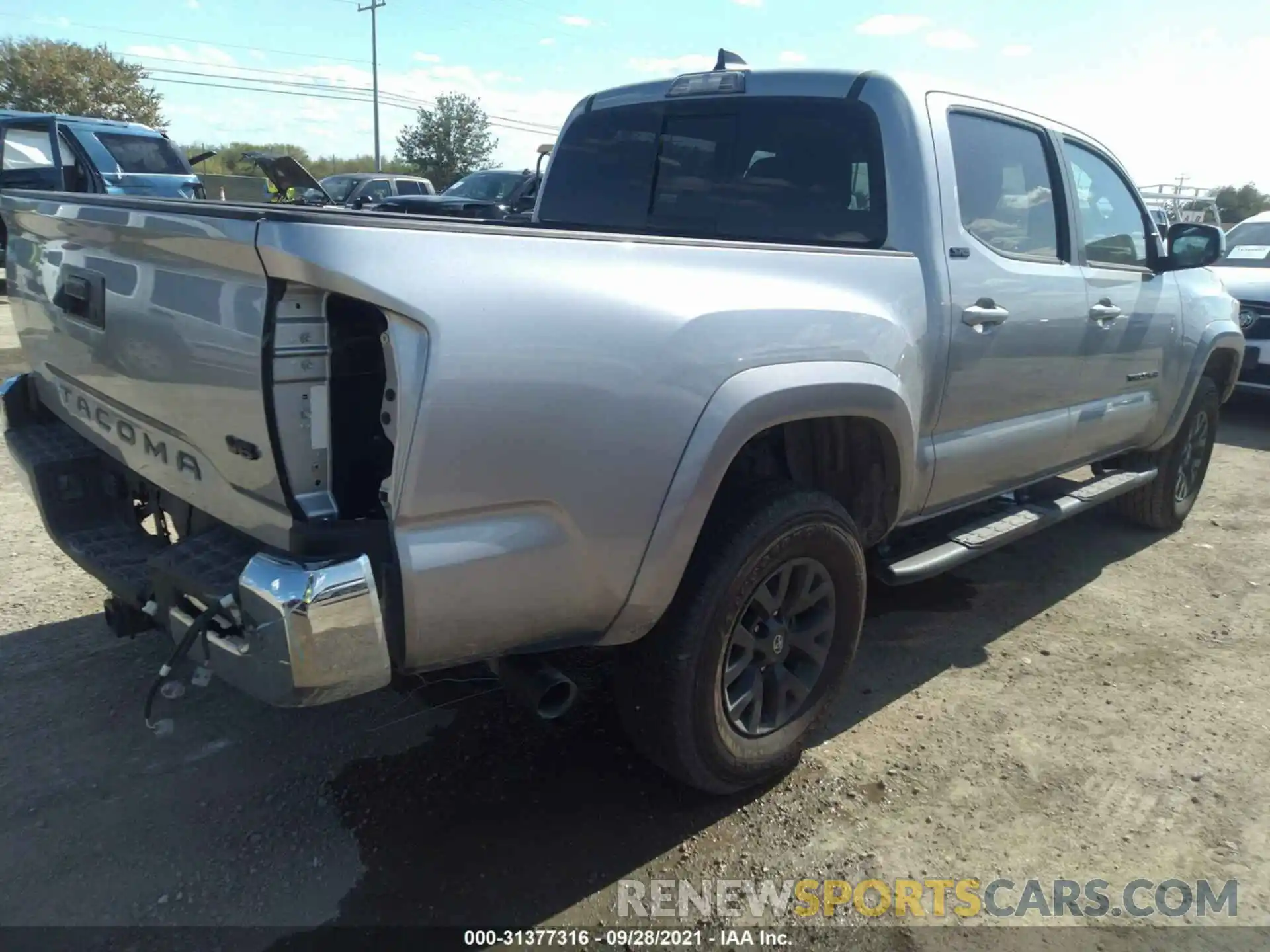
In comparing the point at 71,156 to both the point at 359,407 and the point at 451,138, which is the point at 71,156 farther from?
the point at 451,138

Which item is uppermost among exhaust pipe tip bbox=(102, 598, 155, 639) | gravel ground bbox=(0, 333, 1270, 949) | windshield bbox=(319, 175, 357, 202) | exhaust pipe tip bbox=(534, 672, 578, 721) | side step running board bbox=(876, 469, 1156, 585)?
exhaust pipe tip bbox=(534, 672, 578, 721)

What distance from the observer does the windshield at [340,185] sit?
19.5m

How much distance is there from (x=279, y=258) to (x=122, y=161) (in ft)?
41.1

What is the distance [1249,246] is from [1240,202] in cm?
3715

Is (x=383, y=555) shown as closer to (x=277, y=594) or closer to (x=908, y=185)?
(x=277, y=594)

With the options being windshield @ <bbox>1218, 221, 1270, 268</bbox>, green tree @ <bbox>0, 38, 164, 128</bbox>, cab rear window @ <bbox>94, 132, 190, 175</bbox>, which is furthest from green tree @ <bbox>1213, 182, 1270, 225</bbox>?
green tree @ <bbox>0, 38, 164, 128</bbox>

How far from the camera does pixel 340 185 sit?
70.3 ft

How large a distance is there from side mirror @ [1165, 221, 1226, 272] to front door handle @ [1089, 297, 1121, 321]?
68cm

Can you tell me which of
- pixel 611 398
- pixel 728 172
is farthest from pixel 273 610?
pixel 728 172

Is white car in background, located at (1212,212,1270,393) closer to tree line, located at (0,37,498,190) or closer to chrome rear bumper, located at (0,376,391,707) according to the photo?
chrome rear bumper, located at (0,376,391,707)

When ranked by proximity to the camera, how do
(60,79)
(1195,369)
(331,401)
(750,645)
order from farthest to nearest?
(60,79) → (1195,369) → (750,645) → (331,401)

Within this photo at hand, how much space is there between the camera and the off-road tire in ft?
16.9

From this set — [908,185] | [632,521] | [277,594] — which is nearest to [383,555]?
[277,594]

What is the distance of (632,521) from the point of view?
2.17m
